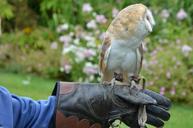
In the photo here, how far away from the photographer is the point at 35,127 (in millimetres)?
2422

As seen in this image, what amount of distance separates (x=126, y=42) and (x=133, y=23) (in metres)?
0.11

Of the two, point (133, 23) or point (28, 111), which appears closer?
point (28, 111)

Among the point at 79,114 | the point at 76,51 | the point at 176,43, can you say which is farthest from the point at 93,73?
the point at 79,114

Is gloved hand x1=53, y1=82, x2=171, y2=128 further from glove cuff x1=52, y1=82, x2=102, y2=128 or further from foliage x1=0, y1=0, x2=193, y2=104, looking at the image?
foliage x1=0, y1=0, x2=193, y2=104

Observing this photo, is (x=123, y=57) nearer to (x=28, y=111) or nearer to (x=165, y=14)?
(x=28, y=111)

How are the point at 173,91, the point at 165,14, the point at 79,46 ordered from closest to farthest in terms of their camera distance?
the point at 173,91 → the point at 79,46 → the point at 165,14

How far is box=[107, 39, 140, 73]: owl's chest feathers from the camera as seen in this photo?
3.16 m

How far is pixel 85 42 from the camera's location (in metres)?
8.62

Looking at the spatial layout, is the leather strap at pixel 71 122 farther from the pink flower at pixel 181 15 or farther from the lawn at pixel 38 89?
the pink flower at pixel 181 15

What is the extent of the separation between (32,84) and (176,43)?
2113 millimetres

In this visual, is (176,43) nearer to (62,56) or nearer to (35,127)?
(62,56)

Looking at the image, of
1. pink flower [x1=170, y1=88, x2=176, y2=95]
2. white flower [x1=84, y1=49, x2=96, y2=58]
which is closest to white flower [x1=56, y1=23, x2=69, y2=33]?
white flower [x1=84, y1=49, x2=96, y2=58]

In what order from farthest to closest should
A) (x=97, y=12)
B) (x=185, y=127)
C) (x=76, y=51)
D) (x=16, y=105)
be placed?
(x=97, y=12) < (x=76, y=51) < (x=185, y=127) < (x=16, y=105)

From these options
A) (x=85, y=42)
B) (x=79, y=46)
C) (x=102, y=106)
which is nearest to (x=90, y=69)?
(x=79, y=46)
